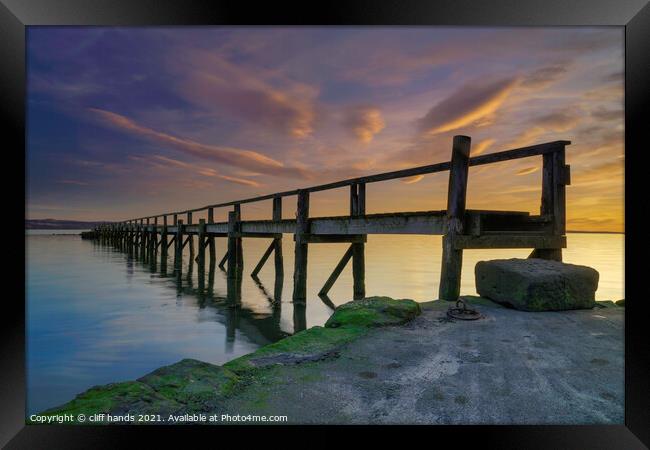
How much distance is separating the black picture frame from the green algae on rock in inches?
10.4

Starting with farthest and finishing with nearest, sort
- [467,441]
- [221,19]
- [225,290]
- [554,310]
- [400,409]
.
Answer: [225,290], [554,310], [221,19], [400,409], [467,441]

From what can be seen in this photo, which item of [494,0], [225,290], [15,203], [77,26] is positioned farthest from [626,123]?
[225,290]

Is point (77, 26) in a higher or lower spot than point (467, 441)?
higher

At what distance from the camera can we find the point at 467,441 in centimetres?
221

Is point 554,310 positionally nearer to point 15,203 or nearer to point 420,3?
point 420,3

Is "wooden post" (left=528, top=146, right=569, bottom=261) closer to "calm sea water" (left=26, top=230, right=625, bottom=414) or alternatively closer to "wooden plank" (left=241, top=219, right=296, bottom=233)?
"calm sea water" (left=26, top=230, right=625, bottom=414)

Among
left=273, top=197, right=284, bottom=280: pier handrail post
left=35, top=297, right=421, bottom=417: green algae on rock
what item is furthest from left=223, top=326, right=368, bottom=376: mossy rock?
left=273, top=197, right=284, bottom=280: pier handrail post

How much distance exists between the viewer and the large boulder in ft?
15.5

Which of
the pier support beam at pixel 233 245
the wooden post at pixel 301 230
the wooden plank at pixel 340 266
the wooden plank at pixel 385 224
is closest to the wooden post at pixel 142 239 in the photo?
the pier support beam at pixel 233 245

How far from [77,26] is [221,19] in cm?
102

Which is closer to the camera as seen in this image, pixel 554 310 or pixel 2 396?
pixel 2 396

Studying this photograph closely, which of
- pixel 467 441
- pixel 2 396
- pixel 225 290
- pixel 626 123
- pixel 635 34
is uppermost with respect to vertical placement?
pixel 635 34

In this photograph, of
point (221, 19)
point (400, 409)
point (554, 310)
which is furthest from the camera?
point (554, 310)

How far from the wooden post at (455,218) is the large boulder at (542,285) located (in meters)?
0.57
